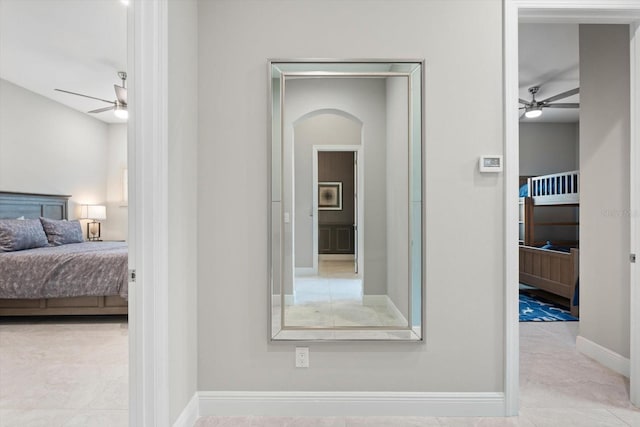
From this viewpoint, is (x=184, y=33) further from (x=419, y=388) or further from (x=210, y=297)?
(x=419, y=388)

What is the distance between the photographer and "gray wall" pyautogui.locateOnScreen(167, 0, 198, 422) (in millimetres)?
1763

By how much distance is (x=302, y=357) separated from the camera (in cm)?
209

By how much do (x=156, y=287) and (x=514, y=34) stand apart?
227 cm

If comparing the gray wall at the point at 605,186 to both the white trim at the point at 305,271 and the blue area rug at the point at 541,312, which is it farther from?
the white trim at the point at 305,271

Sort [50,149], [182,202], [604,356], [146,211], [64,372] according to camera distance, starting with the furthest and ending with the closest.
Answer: [50,149] → [604,356] → [64,372] → [182,202] → [146,211]

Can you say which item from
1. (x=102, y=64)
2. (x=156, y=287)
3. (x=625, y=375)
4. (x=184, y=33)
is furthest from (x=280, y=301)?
(x=102, y=64)

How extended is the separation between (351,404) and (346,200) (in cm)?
117

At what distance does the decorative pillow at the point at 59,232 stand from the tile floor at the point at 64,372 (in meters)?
1.09

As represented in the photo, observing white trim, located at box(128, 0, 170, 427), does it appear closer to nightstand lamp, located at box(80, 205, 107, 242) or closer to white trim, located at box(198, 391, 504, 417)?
white trim, located at box(198, 391, 504, 417)

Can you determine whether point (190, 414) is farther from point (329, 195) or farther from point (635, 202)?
point (635, 202)

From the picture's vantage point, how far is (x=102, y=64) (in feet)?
13.6

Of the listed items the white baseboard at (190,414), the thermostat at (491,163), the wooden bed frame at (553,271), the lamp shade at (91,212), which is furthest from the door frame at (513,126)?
the lamp shade at (91,212)

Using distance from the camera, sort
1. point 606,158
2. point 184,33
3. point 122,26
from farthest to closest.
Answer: point 122,26 → point 606,158 → point 184,33

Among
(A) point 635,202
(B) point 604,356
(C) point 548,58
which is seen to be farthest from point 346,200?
(C) point 548,58
